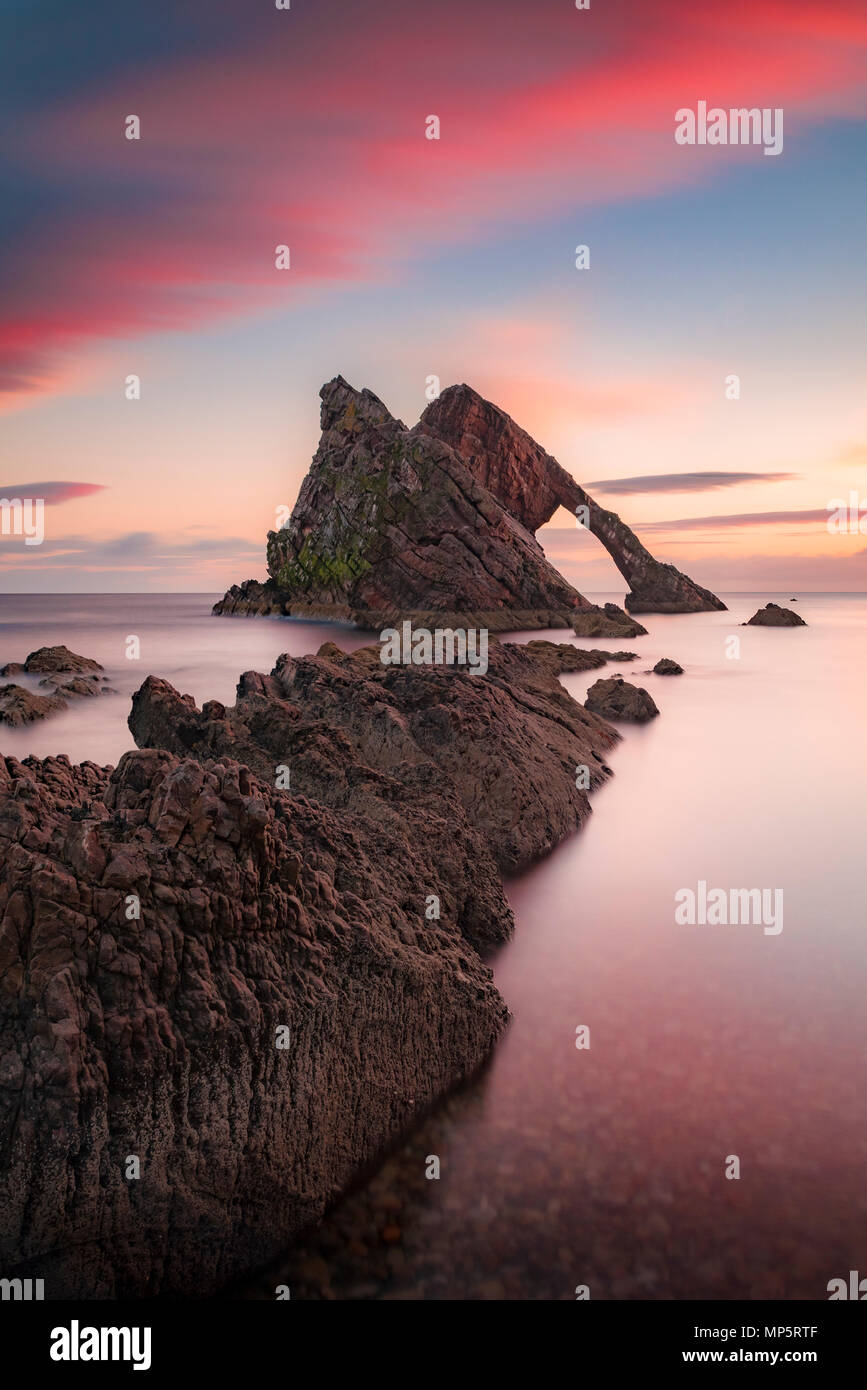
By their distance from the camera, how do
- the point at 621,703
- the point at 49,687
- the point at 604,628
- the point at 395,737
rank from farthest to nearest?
the point at 604,628, the point at 49,687, the point at 621,703, the point at 395,737

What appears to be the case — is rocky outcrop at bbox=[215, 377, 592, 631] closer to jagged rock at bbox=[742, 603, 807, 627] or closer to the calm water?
jagged rock at bbox=[742, 603, 807, 627]

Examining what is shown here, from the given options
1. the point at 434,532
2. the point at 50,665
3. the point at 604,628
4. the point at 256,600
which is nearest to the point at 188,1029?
the point at 50,665

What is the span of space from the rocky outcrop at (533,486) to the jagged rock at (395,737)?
228ft

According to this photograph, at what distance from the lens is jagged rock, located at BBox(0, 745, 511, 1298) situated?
3637mm

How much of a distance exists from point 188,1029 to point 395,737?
17.7ft

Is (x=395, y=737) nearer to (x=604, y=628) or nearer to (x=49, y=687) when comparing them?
(x=49, y=687)

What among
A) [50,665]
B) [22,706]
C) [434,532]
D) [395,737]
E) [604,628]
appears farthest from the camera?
[434,532]

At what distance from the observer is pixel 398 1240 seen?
4.16m

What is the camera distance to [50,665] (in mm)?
29500

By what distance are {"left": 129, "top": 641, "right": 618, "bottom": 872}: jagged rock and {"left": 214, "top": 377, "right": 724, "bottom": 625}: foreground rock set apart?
134 feet

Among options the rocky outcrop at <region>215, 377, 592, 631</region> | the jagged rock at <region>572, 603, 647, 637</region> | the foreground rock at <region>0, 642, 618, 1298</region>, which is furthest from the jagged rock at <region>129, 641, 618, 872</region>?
the rocky outcrop at <region>215, 377, 592, 631</region>

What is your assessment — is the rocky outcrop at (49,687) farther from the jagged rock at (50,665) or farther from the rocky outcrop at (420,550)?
the rocky outcrop at (420,550)
